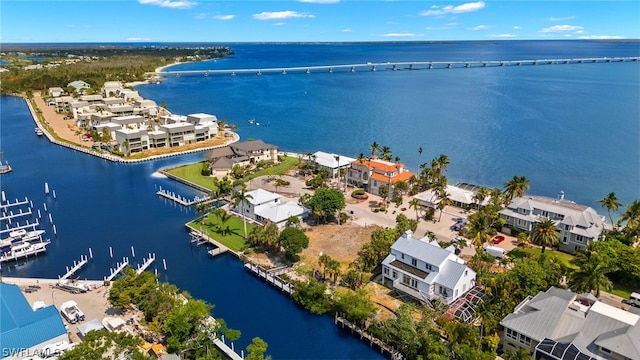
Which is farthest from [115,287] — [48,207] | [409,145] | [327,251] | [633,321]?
[409,145]

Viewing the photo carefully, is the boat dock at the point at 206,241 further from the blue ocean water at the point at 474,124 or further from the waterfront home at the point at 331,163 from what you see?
the blue ocean water at the point at 474,124

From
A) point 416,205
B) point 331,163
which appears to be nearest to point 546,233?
point 416,205

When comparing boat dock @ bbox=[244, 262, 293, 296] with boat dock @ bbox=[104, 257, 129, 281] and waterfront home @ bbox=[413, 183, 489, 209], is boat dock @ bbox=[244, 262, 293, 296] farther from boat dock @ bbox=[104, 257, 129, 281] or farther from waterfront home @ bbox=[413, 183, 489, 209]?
waterfront home @ bbox=[413, 183, 489, 209]

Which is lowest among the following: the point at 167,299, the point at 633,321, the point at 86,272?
the point at 86,272

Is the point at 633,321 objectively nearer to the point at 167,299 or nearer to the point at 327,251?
the point at 327,251

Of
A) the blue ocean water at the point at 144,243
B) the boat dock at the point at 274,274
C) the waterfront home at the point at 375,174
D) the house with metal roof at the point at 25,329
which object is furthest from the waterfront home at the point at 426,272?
the house with metal roof at the point at 25,329

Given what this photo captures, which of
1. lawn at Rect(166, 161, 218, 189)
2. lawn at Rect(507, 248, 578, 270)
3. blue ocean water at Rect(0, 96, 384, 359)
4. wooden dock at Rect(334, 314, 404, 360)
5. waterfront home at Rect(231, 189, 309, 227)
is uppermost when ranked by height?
waterfront home at Rect(231, 189, 309, 227)

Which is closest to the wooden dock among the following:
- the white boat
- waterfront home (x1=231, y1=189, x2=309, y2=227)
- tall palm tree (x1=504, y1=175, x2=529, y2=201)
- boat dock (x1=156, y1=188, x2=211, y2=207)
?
waterfront home (x1=231, y1=189, x2=309, y2=227)

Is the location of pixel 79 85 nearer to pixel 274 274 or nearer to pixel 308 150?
pixel 308 150
